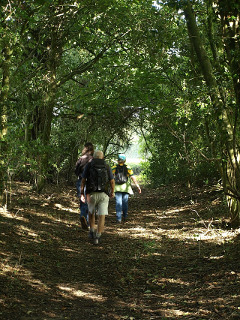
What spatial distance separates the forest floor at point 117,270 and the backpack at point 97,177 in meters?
1.22

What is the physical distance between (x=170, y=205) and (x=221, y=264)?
9824 mm

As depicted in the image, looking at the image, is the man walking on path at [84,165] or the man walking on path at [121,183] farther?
the man walking on path at [121,183]

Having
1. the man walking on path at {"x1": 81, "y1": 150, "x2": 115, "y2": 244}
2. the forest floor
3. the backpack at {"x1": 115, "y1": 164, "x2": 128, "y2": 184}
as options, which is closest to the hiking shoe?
the forest floor

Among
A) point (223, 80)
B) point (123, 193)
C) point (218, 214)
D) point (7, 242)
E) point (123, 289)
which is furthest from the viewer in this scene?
point (123, 193)

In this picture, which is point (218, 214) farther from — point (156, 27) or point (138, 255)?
point (156, 27)

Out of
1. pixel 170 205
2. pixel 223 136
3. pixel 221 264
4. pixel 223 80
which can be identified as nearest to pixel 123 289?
pixel 221 264

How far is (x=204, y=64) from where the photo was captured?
8609 millimetres

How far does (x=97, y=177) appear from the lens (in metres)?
8.62

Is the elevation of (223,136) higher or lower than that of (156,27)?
lower

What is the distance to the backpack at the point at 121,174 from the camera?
11766 millimetres

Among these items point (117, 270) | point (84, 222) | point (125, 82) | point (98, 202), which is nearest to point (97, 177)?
point (98, 202)

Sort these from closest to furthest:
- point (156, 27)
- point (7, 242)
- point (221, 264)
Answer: point (221, 264)
point (7, 242)
point (156, 27)

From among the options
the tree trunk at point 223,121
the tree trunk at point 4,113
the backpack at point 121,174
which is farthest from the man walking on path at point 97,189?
the backpack at point 121,174

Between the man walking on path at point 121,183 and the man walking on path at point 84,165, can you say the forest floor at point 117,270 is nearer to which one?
the man walking on path at point 84,165
